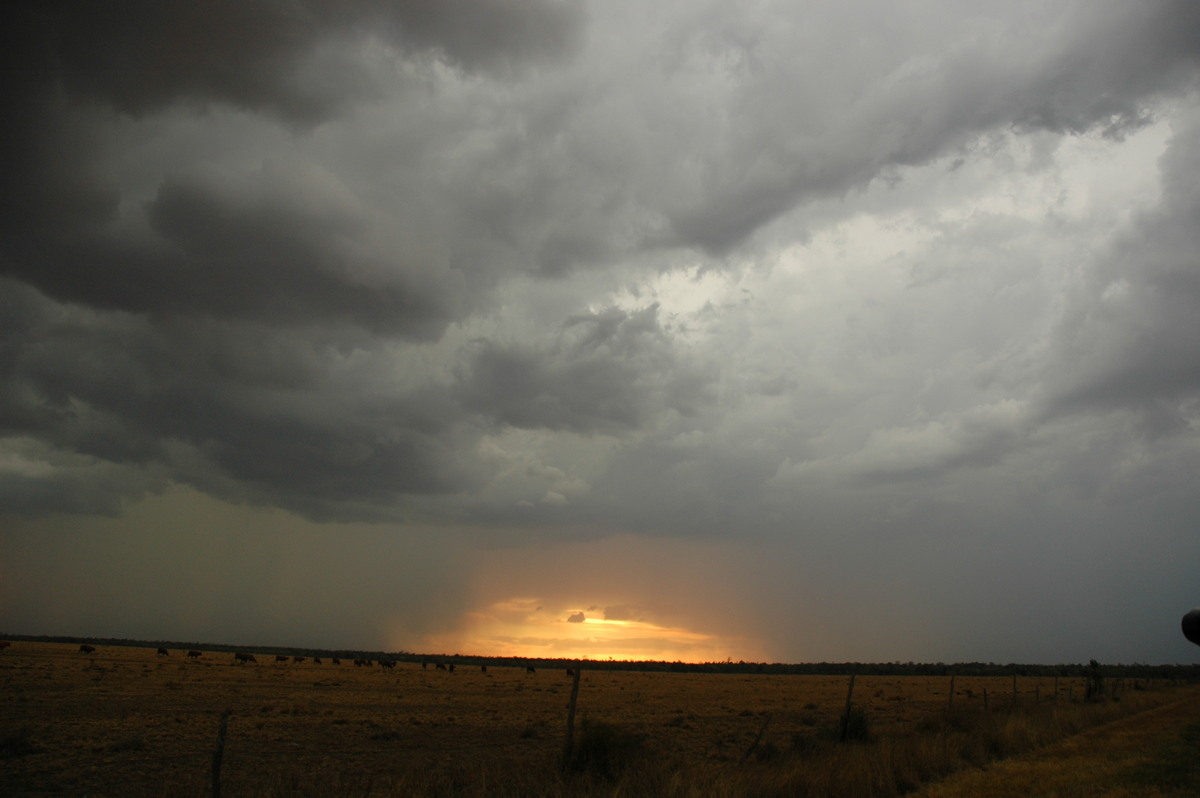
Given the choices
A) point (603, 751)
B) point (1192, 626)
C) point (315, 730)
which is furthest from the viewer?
point (315, 730)

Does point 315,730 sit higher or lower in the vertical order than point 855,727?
lower

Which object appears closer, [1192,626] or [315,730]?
[1192,626]

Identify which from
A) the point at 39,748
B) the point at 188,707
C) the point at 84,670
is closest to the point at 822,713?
the point at 188,707

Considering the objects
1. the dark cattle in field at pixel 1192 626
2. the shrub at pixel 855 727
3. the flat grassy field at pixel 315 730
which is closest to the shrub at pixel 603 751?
the flat grassy field at pixel 315 730

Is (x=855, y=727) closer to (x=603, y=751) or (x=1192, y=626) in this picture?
(x=603, y=751)

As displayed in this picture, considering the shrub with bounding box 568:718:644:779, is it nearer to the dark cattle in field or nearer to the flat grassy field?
the flat grassy field

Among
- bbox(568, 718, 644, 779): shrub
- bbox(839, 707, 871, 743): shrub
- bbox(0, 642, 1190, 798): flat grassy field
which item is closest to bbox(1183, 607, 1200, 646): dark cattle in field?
bbox(0, 642, 1190, 798): flat grassy field

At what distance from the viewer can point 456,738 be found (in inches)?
1022

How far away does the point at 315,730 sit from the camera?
→ 26.3 meters

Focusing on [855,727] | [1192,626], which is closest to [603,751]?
[855,727]

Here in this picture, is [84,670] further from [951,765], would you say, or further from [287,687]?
[951,765]

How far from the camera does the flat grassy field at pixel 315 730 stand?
656 inches

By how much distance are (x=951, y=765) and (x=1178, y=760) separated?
5.54 meters

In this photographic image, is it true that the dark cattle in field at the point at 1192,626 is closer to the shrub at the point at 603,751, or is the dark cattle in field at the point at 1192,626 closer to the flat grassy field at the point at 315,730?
the flat grassy field at the point at 315,730
